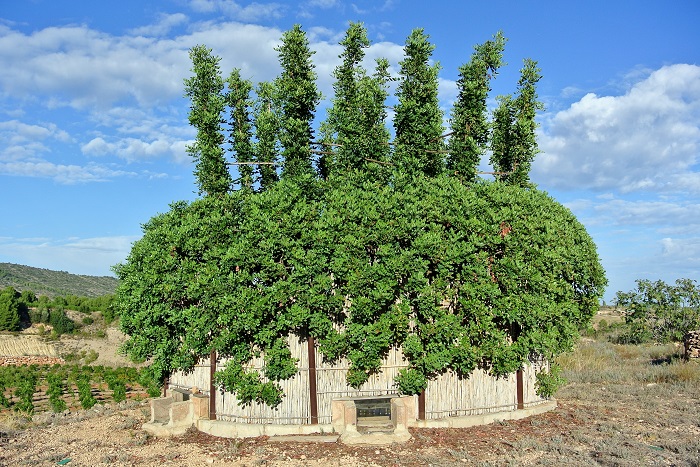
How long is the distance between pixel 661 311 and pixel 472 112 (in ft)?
75.9

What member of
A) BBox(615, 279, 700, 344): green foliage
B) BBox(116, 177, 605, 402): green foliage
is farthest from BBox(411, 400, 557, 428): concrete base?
BBox(615, 279, 700, 344): green foliage

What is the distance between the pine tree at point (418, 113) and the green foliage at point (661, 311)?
76.8ft

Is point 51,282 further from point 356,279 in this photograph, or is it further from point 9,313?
point 356,279

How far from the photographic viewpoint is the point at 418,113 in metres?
18.2

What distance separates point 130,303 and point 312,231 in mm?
5531

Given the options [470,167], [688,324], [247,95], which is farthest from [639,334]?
[247,95]

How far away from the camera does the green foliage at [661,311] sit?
1326 inches

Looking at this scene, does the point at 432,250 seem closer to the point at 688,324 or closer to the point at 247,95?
the point at 247,95

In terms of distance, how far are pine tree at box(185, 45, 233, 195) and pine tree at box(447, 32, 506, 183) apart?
789 centimetres

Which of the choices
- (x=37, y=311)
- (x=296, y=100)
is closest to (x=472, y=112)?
(x=296, y=100)

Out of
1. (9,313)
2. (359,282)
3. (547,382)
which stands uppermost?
(359,282)

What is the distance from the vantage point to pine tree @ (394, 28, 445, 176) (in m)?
18.2

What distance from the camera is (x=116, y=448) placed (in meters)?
13.5

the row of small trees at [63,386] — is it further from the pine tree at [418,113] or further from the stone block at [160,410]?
the pine tree at [418,113]
